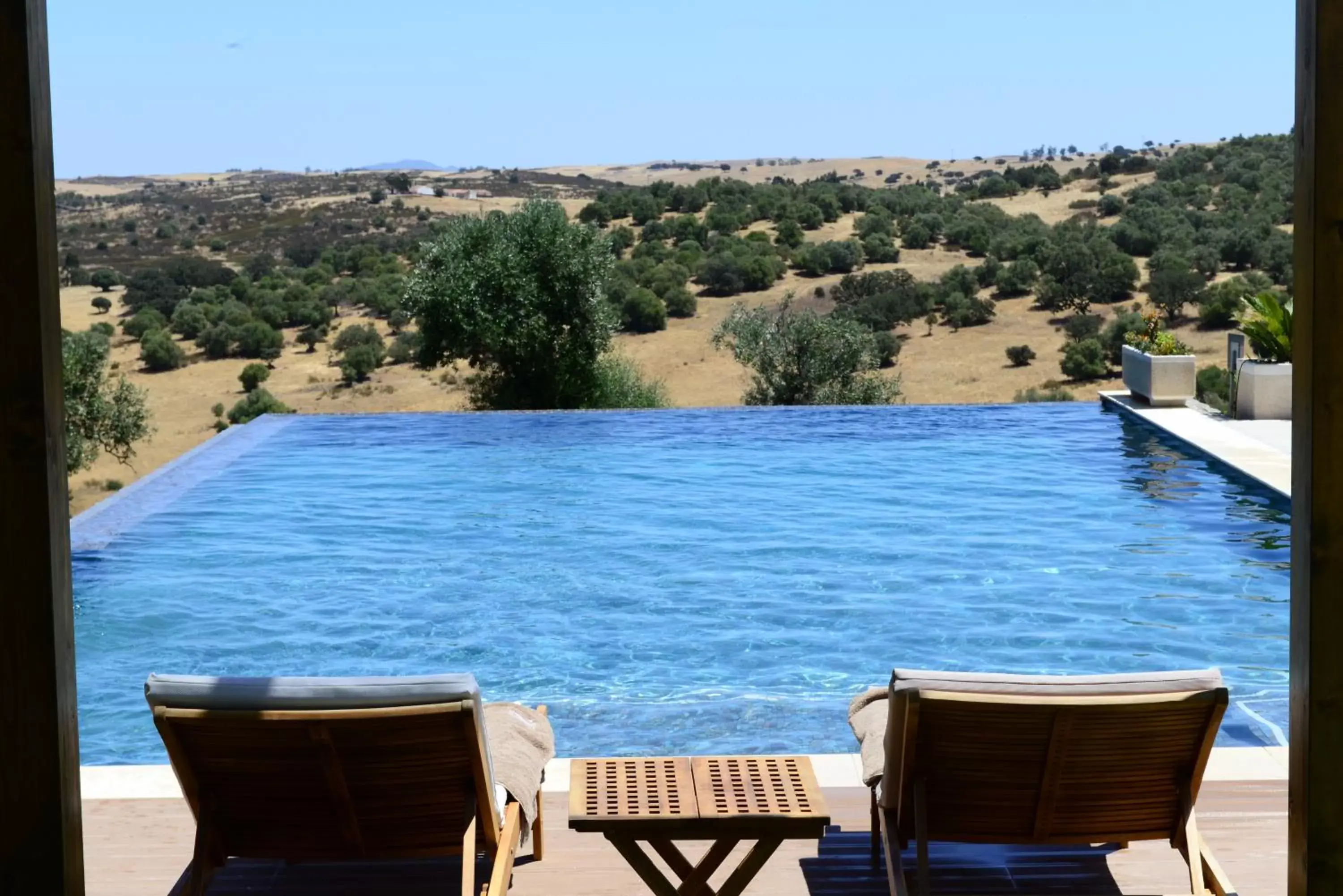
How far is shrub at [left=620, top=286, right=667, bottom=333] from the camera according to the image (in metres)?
33.5

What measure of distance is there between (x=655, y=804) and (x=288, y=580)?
656 cm

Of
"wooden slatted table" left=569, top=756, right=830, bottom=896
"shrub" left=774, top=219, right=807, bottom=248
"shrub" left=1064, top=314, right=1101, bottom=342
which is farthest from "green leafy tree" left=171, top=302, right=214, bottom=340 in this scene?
"wooden slatted table" left=569, top=756, right=830, bottom=896

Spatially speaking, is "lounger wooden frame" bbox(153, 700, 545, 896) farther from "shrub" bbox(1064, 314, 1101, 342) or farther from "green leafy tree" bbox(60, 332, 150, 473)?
"shrub" bbox(1064, 314, 1101, 342)

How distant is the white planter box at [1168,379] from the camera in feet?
48.2

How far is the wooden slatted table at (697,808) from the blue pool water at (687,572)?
9.03 feet

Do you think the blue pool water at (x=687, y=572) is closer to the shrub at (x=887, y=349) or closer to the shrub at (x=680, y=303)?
the shrub at (x=887, y=349)

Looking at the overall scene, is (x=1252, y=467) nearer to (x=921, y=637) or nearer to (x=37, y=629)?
(x=921, y=637)

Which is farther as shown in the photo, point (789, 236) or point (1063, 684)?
point (789, 236)

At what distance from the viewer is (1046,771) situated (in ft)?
10.9

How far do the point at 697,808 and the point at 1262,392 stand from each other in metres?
12.1

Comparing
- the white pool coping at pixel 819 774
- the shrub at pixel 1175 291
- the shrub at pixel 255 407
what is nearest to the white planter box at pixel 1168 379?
the white pool coping at pixel 819 774

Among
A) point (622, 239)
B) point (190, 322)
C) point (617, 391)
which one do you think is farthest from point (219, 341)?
point (617, 391)

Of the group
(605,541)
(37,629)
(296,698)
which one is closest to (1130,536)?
(605,541)

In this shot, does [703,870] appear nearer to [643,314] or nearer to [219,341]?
[643,314]
